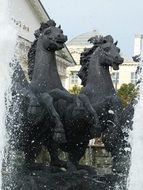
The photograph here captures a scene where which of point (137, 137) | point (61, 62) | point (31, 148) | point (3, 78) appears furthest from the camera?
point (61, 62)

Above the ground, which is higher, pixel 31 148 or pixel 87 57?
pixel 87 57

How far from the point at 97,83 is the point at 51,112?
1299 millimetres

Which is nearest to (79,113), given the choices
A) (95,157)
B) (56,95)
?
(56,95)

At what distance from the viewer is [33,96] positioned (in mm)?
10227

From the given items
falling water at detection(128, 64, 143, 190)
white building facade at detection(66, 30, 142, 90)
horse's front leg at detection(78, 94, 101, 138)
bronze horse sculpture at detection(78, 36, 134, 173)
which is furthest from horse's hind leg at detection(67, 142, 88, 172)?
white building facade at detection(66, 30, 142, 90)

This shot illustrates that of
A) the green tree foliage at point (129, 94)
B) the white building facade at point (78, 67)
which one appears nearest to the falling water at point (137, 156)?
the green tree foliage at point (129, 94)

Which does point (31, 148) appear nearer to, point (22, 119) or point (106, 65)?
point (22, 119)

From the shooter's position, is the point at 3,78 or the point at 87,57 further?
the point at 87,57

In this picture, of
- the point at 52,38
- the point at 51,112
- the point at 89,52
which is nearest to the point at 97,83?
the point at 89,52

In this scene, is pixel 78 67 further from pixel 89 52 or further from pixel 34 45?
pixel 34 45

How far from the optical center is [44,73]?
35.4ft

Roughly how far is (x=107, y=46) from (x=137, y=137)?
2.65m

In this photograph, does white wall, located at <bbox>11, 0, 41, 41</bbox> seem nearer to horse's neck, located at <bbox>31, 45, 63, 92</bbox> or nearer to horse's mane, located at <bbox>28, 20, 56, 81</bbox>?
horse's mane, located at <bbox>28, 20, 56, 81</bbox>

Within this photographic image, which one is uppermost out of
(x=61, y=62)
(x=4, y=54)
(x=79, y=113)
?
(x=61, y=62)
